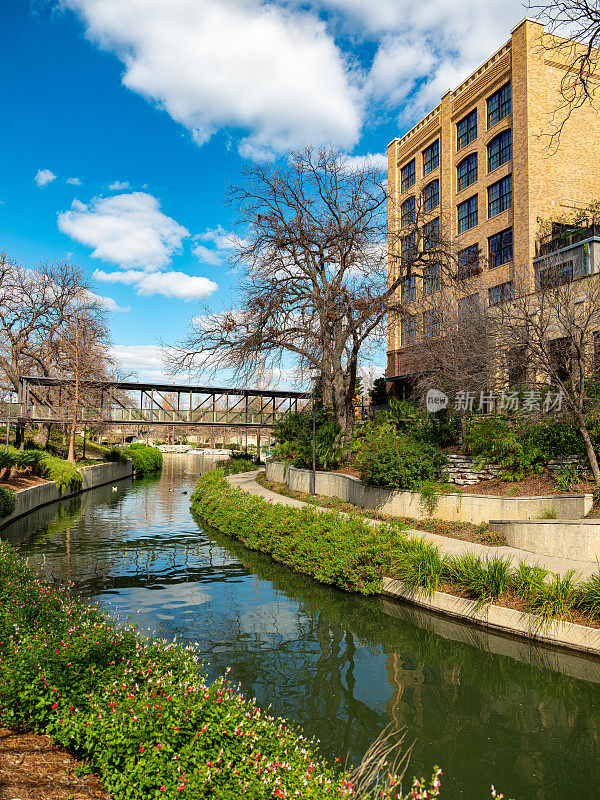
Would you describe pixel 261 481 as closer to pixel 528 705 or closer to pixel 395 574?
pixel 395 574

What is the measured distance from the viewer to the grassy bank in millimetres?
9734

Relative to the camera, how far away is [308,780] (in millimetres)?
4309

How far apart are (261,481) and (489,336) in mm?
19116

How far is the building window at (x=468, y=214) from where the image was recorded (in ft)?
108

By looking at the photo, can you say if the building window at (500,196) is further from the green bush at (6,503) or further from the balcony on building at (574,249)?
the green bush at (6,503)

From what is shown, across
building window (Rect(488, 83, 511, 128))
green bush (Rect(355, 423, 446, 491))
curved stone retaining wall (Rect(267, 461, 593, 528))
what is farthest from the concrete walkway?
building window (Rect(488, 83, 511, 128))

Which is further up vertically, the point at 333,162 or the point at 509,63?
the point at 509,63

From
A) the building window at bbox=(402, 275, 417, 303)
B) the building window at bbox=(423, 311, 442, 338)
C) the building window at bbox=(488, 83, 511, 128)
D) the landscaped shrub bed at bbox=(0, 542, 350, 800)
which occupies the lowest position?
the landscaped shrub bed at bbox=(0, 542, 350, 800)

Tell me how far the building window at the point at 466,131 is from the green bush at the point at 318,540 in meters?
26.8

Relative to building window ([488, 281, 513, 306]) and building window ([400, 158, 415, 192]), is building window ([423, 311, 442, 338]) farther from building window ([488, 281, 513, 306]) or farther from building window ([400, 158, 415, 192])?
building window ([400, 158, 415, 192])

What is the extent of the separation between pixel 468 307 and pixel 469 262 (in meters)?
7.40

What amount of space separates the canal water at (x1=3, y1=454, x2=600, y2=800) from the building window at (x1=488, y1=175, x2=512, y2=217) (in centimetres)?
2457

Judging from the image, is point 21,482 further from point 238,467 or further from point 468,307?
point 468,307

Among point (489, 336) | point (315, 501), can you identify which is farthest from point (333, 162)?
point (315, 501)
